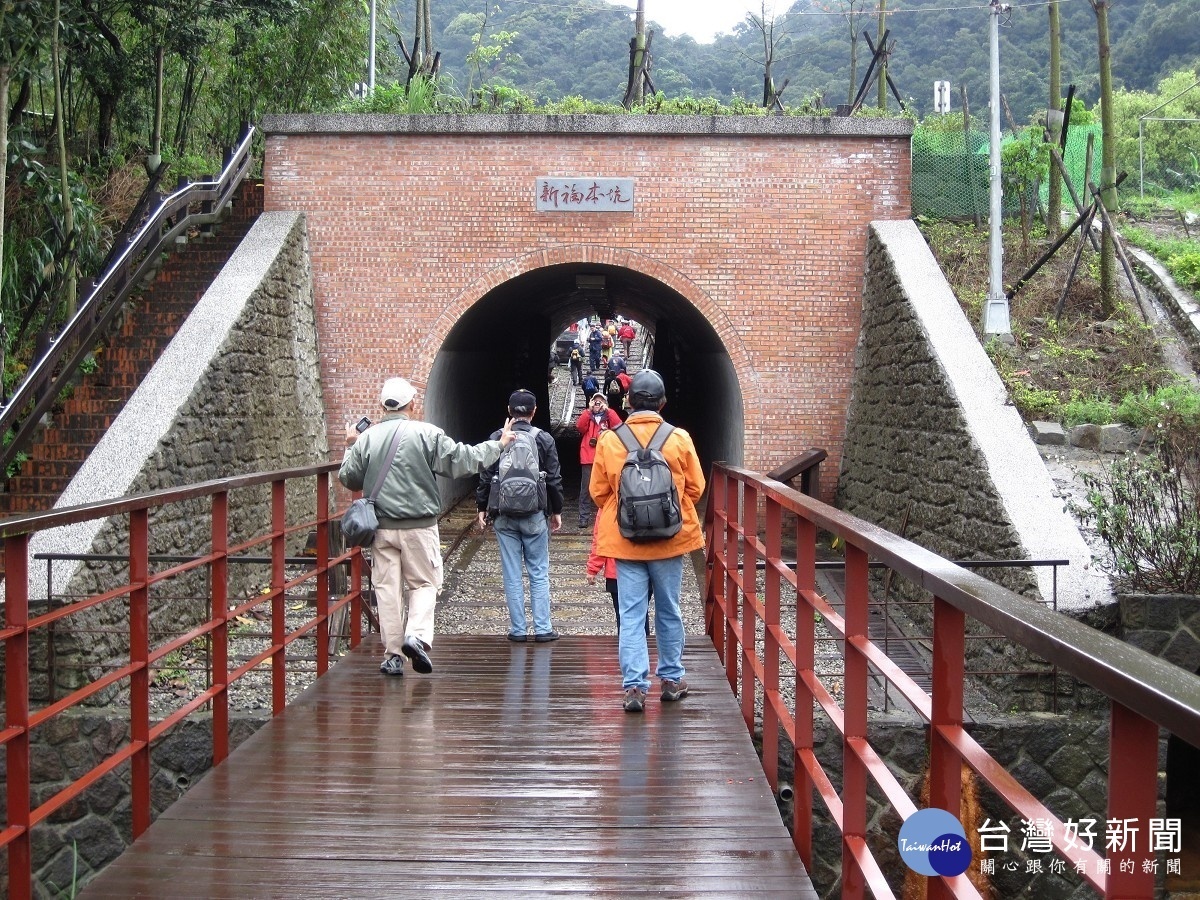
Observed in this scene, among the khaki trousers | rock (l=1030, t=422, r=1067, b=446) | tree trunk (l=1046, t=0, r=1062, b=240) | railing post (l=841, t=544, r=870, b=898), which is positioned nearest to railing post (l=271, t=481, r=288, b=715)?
the khaki trousers

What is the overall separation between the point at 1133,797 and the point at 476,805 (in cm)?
284

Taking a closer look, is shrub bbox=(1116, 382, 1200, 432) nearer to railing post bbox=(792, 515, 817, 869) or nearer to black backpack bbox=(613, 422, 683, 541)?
black backpack bbox=(613, 422, 683, 541)

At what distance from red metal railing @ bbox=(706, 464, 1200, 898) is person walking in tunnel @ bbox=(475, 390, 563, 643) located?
184cm

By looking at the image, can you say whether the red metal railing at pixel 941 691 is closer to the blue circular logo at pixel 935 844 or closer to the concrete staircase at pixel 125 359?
the blue circular logo at pixel 935 844

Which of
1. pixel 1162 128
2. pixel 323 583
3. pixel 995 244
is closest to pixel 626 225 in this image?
pixel 995 244

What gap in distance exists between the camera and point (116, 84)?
15.0m

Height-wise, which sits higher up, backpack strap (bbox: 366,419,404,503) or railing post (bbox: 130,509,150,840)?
backpack strap (bbox: 366,419,404,503)

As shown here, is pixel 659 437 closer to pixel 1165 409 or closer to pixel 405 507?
pixel 405 507

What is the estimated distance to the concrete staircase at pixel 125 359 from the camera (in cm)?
1003

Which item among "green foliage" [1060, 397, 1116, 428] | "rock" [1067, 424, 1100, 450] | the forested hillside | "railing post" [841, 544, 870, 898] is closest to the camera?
"railing post" [841, 544, 870, 898]

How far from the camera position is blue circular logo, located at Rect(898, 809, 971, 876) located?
208cm

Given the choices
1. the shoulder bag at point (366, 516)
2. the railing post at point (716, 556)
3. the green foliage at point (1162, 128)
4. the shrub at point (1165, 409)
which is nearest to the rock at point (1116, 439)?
the shrub at point (1165, 409)

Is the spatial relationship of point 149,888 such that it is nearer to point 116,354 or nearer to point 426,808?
point 426,808

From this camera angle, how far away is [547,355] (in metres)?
25.6
